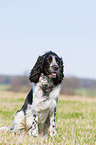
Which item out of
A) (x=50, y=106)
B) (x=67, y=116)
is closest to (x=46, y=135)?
(x=50, y=106)

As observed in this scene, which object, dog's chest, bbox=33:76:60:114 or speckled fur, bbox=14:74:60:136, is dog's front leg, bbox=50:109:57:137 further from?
dog's chest, bbox=33:76:60:114

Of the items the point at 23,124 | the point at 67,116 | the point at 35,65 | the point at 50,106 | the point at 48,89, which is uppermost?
the point at 35,65

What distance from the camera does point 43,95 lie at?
550 cm

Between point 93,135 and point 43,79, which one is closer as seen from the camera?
point 43,79

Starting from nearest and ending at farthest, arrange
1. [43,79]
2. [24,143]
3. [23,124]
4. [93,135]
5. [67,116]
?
1. [24,143]
2. [43,79]
3. [23,124]
4. [93,135]
5. [67,116]

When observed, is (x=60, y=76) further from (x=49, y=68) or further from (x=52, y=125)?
(x=52, y=125)

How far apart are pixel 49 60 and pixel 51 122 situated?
1.33m

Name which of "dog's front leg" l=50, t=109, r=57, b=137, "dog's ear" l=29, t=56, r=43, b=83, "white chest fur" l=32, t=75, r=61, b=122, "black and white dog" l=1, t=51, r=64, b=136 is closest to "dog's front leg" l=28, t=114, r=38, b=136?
"black and white dog" l=1, t=51, r=64, b=136

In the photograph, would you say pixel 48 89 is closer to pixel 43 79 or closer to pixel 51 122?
pixel 43 79

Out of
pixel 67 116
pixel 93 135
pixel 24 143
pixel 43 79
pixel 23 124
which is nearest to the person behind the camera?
pixel 24 143

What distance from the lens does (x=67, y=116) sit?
10.5 meters

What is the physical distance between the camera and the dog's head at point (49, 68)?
209 inches

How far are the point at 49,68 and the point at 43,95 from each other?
1.92ft

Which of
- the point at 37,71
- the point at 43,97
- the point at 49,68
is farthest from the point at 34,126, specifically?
the point at 49,68
